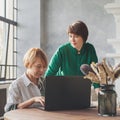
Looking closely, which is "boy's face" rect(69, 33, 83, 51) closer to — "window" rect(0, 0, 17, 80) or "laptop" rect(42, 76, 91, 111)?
"laptop" rect(42, 76, 91, 111)

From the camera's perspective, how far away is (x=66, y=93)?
180 cm

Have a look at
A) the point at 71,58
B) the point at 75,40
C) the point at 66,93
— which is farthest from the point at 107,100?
the point at 71,58

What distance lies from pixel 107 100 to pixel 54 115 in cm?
31

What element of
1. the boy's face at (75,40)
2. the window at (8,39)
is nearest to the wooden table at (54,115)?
the boy's face at (75,40)

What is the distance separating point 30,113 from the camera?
1698 millimetres

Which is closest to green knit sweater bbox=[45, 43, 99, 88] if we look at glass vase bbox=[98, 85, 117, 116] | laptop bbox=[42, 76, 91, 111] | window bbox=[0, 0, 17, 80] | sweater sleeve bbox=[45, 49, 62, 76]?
sweater sleeve bbox=[45, 49, 62, 76]

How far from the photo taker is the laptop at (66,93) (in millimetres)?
1733

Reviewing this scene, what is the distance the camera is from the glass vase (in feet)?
5.48

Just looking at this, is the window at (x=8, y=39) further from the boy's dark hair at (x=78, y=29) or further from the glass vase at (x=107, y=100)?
the glass vase at (x=107, y=100)

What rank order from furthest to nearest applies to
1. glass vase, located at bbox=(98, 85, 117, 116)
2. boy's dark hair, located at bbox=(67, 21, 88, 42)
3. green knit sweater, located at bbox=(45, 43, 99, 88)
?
1. green knit sweater, located at bbox=(45, 43, 99, 88)
2. boy's dark hair, located at bbox=(67, 21, 88, 42)
3. glass vase, located at bbox=(98, 85, 117, 116)

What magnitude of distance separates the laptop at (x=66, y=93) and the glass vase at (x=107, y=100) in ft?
0.65

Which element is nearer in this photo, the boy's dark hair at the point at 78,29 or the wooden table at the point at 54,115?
the wooden table at the point at 54,115

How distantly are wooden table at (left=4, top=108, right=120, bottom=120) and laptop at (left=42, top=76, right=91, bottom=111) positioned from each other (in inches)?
2.2

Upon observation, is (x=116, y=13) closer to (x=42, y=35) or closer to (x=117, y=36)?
(x=117, y=36)
